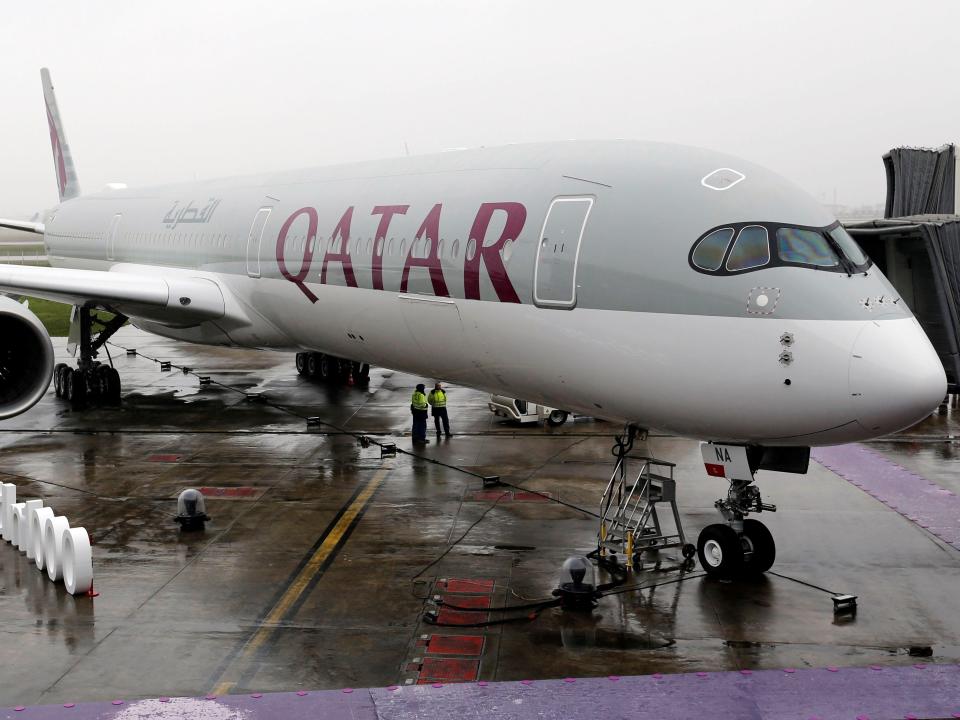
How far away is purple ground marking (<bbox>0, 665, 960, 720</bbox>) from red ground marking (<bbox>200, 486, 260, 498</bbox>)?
274 inches

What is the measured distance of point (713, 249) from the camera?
31.9 feet

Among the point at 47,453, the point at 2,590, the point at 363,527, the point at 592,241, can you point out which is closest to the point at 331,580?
the point at 363,527

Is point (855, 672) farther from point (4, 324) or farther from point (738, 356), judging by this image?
point (4, 324)

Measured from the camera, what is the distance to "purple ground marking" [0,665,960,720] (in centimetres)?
768

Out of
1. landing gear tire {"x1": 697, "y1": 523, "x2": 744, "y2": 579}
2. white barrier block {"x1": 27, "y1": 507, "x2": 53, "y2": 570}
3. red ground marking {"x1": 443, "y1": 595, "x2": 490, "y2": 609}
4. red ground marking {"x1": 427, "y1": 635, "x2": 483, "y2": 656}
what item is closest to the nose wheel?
landing gear tire {"x1": 697, "y1": 523, "x2": 744, "y2": 579}

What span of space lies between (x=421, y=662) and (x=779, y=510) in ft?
22.7

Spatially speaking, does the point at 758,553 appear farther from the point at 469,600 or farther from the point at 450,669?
the point at 450,669

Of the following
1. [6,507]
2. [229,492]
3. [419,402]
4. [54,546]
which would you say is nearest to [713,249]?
[54,546]

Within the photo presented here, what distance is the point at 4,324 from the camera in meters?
16.9

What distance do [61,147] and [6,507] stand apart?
2264 cm

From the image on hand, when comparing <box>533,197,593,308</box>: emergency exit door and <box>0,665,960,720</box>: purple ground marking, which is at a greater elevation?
<box>533,197,593,308</box>: emergency exit door

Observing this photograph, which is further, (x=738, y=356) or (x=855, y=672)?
(x=738, y=356)

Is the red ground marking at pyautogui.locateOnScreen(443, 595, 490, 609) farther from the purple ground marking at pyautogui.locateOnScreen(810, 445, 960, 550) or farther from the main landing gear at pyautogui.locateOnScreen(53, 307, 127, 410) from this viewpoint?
the main landing gear at pyautogui.locateOnScreen(53, 307, 127, 410)

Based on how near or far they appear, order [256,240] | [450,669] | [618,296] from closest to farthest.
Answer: [450,669]
[618,296]
[256,240]
